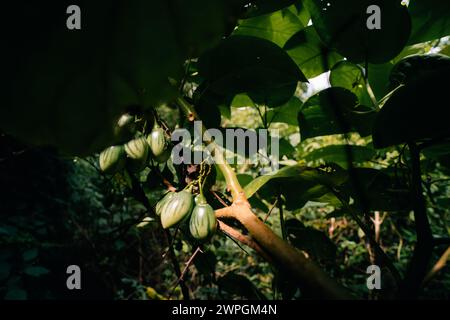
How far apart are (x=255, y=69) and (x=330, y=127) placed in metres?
0.26

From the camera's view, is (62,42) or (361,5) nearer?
(62,42)

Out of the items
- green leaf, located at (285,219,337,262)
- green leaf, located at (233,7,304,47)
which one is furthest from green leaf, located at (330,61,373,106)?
green leaf, located at (285,219,337,262)

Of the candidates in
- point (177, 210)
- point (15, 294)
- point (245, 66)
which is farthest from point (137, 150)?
point (15, 294)

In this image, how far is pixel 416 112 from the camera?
0.36 metres

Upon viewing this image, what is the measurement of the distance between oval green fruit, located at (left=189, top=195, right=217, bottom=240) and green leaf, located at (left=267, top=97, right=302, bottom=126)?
1.56 feet

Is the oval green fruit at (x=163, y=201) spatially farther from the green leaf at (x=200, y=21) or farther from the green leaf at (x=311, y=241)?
the green leaf at (x=311, y=241)

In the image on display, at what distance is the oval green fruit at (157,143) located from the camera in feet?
1.46

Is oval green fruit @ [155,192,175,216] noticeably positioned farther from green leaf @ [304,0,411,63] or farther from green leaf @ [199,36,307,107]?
green leaf @ [304,0,411,63]

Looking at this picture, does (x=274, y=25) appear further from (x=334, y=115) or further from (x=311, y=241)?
(x=311, y=241)

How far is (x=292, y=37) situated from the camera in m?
0.60

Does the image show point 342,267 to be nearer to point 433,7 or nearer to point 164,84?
point 433,7

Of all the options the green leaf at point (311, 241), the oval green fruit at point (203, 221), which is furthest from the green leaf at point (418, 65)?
the green leaf at point (311, 241)

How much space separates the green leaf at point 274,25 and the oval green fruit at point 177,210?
36 centimetres
